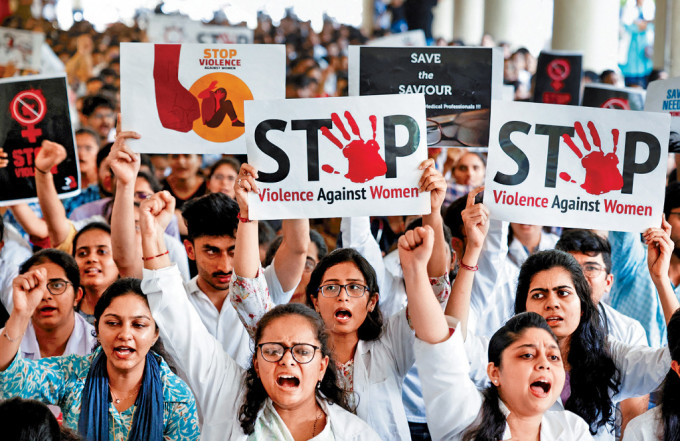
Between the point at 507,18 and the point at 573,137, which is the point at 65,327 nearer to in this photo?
the point at 573,137

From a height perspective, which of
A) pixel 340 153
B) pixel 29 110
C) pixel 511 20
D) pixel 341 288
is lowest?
pixel 341 288

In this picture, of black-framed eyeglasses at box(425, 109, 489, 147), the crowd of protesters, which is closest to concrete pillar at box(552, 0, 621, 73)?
the crowd of protesters

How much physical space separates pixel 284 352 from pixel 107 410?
0.71 m

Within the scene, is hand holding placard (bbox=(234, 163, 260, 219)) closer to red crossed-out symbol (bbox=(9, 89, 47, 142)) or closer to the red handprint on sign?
the red handprint on sign

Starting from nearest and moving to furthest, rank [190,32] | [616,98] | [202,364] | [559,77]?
[202,364] → [616,98] → [559,77] → [190,32]

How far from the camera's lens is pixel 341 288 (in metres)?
3.62

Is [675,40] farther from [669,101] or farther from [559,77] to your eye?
[669,101]

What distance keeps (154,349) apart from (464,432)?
3.98ft

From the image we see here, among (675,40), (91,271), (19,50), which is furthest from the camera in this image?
(675,40)

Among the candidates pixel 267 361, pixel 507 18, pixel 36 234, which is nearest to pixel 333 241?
pixel 36 234

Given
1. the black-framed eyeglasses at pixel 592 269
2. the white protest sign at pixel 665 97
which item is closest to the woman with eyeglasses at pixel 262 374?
the black-framed eyeglasses at pixel 592 269

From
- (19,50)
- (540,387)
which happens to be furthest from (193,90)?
(19,50)

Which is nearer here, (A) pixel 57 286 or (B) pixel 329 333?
(B) pixel 329 333

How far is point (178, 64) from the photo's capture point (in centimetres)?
408
